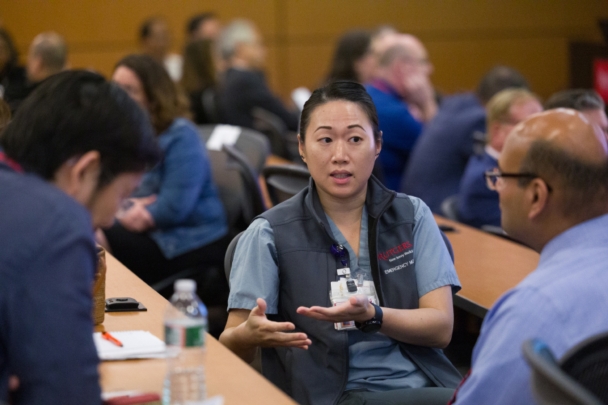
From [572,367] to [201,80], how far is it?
6333 millimetres

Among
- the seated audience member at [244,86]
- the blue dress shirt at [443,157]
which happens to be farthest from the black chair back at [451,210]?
the seated audience member at [244,86]

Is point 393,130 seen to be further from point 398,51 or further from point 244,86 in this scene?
point 244,86

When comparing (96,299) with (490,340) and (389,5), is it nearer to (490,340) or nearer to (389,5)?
(490,340)

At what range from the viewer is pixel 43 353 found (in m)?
1.14

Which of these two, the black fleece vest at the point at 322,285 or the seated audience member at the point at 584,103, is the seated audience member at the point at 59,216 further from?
the seated audience member at the point at 584,103

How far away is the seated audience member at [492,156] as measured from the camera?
368 cm

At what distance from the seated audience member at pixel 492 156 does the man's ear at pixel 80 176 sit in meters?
2.67

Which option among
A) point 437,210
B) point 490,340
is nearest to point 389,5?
point 437,210

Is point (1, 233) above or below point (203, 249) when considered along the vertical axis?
above

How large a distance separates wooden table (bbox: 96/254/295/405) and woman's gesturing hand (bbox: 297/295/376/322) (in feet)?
0.64

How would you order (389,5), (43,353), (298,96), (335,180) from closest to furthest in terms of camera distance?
1. (43,353)
2. (335,180)
3. (298,96)
4. (389,5)

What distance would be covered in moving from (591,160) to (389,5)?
27.8ft

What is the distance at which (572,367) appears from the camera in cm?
→ 114

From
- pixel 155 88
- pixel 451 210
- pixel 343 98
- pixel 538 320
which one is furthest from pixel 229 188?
pixel 538 320
